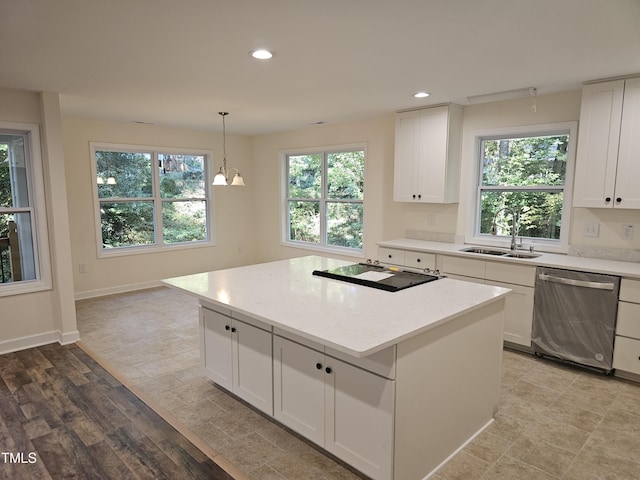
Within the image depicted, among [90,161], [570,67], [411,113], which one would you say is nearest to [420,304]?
[570,67]

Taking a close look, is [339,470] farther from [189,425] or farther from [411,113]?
[411,113]

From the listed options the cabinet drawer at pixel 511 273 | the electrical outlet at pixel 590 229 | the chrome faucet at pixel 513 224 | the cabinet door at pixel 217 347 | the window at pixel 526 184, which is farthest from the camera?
the chrome faucet at pixel 513 224

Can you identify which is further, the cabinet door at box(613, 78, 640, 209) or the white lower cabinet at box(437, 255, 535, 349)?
the white lower cabinet at box(437, 255, 535, 349)

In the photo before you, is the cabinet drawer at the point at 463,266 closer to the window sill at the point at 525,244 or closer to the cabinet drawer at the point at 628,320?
the window sill at the point at 525,244

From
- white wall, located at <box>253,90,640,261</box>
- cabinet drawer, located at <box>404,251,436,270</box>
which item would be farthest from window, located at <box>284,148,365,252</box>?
cabinet drawer, located at <box>404,251,436,270</box>

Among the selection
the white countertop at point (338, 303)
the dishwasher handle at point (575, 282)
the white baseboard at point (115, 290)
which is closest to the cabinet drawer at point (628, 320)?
the dishwasher handle at point (575, 282)

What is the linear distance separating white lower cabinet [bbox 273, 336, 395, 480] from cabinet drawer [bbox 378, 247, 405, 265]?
7.81 feet

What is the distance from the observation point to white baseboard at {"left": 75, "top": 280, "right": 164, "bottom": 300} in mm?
5367

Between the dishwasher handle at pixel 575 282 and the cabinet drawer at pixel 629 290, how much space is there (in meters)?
0.07

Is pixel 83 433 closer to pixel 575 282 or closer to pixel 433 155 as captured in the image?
pixel 575 282

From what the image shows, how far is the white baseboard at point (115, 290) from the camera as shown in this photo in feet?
17.6

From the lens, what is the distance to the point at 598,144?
3.36 m

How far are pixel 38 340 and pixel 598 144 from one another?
530cm

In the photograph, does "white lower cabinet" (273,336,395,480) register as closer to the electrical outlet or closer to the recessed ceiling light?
the recessed ceiling light
